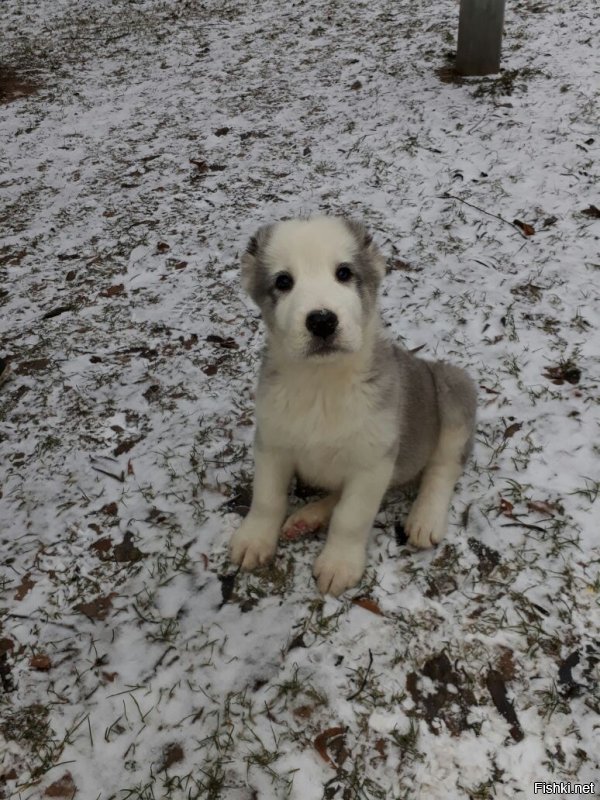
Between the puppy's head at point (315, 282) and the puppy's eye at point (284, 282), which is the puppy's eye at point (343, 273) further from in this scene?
the puppy's eye at point (284, 282)

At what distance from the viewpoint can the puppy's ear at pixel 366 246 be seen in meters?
2.80

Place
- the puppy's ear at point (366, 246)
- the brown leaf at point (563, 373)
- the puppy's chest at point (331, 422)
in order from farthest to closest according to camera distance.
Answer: the brown leaf at point (563, 373)
the puppy's ear at point (366, 246)
the puppy's chest at point (331, 422)

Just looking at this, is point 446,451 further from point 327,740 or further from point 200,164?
point 200,164

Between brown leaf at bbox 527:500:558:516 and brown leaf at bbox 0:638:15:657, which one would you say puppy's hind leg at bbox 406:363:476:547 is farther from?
brown leaf at bbox 0:638:15:657

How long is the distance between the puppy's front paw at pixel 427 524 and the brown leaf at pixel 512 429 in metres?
0.80

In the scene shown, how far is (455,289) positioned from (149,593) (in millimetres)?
3356

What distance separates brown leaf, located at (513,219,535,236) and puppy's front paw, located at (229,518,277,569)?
3.83 m

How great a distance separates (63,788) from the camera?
235cm

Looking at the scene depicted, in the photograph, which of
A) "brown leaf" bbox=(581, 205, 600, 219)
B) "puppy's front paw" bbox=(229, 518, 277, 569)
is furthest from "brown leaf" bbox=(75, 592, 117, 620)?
"brown leaf" bbox=(581, 205, 600, 219)

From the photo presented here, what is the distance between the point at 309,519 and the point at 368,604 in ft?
1.77

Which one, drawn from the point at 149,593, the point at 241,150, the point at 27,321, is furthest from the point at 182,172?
the point at 149,593

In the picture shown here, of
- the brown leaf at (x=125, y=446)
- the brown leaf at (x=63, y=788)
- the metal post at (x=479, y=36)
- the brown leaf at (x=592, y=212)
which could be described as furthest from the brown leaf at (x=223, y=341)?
the metal post at (x=479, y=36)

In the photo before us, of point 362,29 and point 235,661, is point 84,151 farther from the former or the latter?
point 235,661

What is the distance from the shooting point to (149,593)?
3016 millimetres
